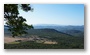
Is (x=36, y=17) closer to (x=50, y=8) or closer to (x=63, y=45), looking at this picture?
(x=50, y=8)

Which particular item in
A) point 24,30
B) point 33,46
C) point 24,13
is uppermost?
point 24,13

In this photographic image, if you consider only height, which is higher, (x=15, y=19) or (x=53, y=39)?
(x=15, y=19)

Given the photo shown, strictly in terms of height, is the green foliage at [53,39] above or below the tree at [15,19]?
below

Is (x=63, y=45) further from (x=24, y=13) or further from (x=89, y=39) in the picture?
(x=24, y=13)

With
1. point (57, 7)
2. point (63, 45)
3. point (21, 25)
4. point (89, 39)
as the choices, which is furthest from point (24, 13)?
point (89, 39)

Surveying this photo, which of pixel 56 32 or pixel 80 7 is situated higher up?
pixel 80 7

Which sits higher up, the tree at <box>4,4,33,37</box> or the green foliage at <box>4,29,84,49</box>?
the tree at <box>4,4,33,37</box>
